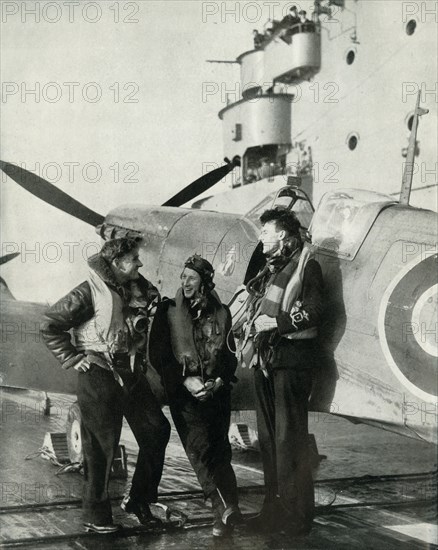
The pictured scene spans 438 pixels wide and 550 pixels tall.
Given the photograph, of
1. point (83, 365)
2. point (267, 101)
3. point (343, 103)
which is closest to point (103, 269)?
point (83, 365)

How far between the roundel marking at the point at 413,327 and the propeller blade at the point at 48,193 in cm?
273

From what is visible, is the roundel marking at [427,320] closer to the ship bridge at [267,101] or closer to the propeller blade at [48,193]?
the ship bridge at [267,101]

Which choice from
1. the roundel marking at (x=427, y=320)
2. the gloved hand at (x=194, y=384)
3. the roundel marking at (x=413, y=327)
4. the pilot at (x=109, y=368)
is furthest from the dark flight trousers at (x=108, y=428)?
the roundel marking at (x=427, y=320)

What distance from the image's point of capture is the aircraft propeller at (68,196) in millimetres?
4668

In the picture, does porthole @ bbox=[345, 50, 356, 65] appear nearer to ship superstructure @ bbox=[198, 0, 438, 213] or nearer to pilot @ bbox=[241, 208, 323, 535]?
ship superstructure @ bbox=[198, 0, 438, 213]

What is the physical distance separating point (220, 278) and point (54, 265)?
125 centimetres

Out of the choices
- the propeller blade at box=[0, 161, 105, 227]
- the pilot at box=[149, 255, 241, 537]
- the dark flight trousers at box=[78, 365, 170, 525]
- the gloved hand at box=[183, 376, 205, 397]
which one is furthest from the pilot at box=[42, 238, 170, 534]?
the propeller blade at box=[0, 161, 105, 227]

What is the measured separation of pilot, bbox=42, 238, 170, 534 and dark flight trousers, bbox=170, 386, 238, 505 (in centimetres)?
14

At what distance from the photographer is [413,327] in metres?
3.48

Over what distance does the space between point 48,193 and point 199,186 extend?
50.6 inches

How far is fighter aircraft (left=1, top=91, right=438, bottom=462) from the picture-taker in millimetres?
3484

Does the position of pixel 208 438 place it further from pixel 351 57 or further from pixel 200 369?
pixel 351 57

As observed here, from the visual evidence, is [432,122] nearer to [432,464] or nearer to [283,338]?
[432,464]

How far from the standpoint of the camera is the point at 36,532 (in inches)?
142
